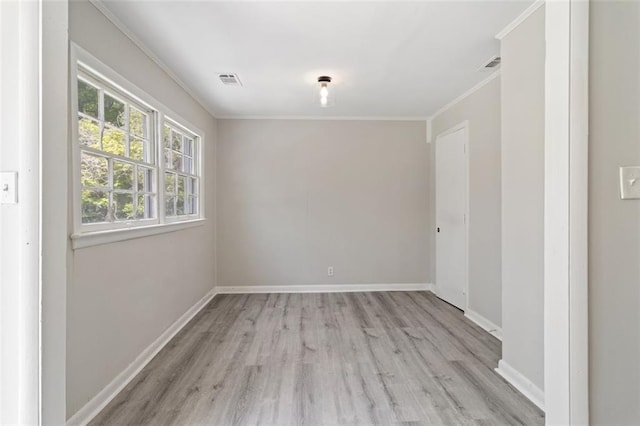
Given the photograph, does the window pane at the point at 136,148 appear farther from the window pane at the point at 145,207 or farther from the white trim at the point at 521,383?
the white trim at the point at 521,383

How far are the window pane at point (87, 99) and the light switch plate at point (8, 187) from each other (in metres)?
0.95

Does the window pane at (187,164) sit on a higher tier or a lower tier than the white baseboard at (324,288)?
higher

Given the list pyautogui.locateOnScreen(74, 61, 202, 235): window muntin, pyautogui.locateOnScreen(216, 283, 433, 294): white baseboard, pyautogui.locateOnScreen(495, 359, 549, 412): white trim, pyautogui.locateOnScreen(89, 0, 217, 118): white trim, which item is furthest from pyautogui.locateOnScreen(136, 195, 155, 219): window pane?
pyautogui.locateOnScreen(495, 359, 549, 412): white trim

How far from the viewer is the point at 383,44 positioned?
2285mm

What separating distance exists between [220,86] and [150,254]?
6.05 feet

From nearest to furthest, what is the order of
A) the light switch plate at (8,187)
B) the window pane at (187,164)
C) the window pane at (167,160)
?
the light switch plate at (8,187) → the window pane at (167,160) → the window pane at (187,164)

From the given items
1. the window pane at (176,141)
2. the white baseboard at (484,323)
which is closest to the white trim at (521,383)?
the white baseboard at (484,323)

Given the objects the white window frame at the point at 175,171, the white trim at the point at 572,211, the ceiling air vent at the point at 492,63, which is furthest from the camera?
the white window frame at the point at 175,171

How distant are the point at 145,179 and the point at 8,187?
157 centimetres

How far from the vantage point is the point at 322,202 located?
429 centimetres

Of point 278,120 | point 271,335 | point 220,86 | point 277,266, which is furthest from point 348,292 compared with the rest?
point 220,86

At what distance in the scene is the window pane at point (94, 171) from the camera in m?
1.78

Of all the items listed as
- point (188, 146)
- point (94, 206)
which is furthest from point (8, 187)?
point (188, 146)

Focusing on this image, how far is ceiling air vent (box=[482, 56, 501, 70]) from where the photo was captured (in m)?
2.54
